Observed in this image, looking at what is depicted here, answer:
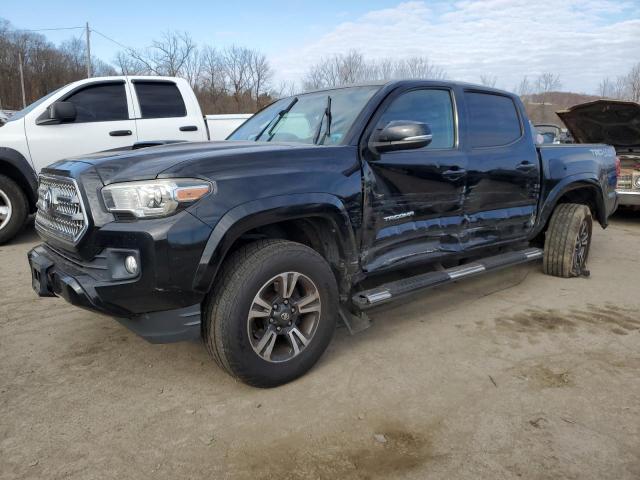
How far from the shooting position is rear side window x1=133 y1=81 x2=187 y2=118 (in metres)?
6.70

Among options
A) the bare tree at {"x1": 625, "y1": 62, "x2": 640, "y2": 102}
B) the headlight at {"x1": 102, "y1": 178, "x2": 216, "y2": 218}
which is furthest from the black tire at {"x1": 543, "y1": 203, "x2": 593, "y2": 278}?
the bare tree at {"x1": 625, "y1": 62, "x2": 640, "y2": 102}

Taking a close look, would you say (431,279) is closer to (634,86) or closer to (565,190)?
(565,190)

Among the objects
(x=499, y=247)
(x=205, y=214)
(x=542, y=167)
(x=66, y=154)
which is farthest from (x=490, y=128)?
(x=66, y=154)

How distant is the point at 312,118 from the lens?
346cm

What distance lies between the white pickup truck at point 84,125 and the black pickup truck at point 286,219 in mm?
3069

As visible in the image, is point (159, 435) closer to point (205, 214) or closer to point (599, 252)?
point (205, 214)

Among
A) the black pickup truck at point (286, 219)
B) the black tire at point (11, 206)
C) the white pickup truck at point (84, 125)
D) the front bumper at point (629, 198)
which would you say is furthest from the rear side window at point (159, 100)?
the front bumper at point (629, 198)

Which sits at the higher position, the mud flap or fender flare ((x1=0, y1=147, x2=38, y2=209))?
fender flare ((x1=0, y1=147, x2=38, y2=209))

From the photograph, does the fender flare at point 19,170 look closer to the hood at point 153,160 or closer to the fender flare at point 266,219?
the hood at point 153,160

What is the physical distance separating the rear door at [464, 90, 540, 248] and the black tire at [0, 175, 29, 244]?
A: 5.23m

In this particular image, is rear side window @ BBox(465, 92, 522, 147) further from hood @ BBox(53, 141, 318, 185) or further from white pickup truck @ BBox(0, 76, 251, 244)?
white pickup truck @ BBox(0, 76, 251, 244)

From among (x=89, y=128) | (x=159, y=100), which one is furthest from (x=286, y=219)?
(x=159, y=100)

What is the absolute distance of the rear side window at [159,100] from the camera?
6699 mm

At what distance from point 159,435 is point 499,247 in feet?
10.8
